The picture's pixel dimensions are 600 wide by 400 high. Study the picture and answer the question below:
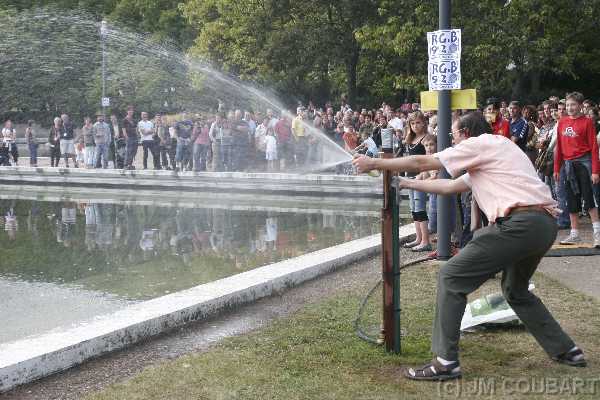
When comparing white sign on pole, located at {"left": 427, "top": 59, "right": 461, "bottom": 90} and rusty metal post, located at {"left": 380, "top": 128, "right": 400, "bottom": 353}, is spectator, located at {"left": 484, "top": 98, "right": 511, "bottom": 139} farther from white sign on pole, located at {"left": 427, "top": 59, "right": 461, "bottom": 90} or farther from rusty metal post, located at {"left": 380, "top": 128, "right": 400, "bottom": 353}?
rusty metal post, located at {"left": 380, "top": 128, "right": 400, "bottom": 353}

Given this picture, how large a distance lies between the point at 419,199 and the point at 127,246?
4.15 metres

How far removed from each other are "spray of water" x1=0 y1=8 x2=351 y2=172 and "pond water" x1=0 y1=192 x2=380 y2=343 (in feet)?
60.5

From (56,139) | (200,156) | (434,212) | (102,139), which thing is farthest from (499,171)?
(56,139)

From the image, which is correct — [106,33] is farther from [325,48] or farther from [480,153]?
[480,153]

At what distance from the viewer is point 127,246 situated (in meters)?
11.3

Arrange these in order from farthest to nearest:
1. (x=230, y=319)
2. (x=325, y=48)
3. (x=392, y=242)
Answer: (x=325, y=48) < (x=230, y=319) < (x=392, y=242)

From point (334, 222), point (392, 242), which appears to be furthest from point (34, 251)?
point (392, 242)

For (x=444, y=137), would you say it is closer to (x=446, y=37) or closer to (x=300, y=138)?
(x=446, y=37)

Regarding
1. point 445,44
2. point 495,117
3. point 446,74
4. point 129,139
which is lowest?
point 129,139

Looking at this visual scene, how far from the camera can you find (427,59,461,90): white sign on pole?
814 cm

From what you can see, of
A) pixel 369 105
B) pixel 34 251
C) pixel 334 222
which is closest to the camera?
pixel 34 251

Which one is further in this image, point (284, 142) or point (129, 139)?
point (129, 139)

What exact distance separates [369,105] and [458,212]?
25.1 meters

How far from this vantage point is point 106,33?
3712cm
